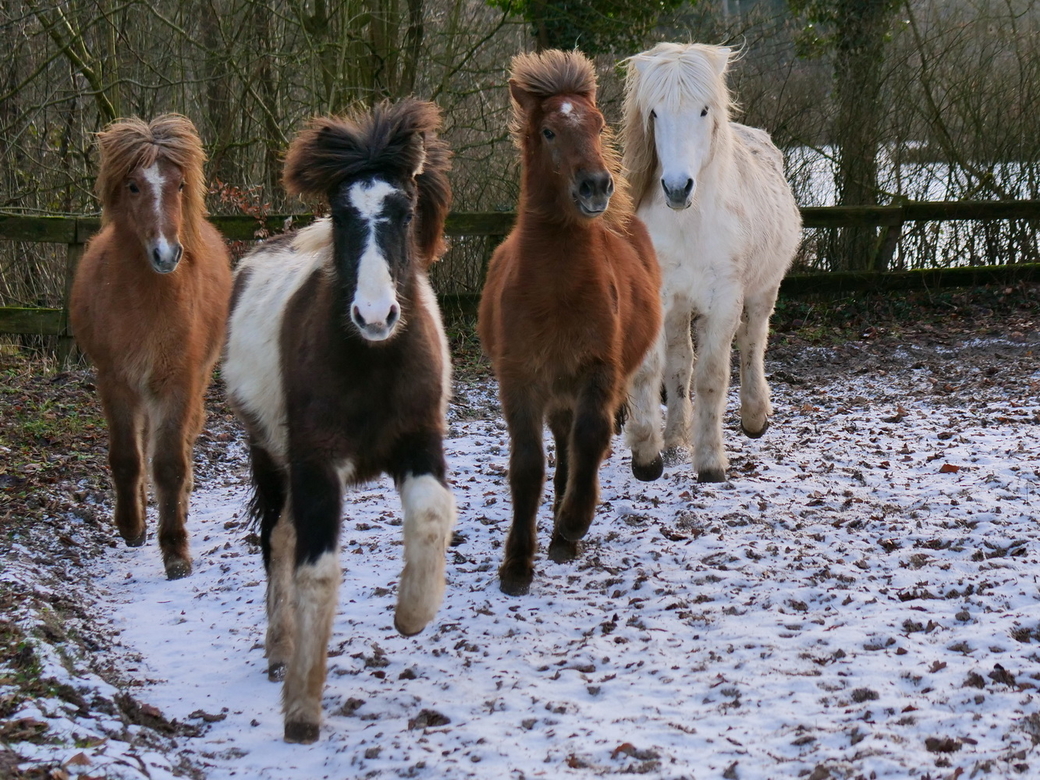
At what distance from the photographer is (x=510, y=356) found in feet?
14.9

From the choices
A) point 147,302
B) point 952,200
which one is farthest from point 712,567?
point 952,200

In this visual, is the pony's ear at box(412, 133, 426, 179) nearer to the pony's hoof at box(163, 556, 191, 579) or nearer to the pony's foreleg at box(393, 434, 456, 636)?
the pony's foreleg at box(393, 434, 456, 636)

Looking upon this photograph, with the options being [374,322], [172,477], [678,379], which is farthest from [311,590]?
[678,379]

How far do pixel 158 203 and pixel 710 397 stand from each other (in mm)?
3002

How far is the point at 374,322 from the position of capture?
3170mm

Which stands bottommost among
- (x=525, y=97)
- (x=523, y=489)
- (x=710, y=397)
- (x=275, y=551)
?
(x=275, y=551)

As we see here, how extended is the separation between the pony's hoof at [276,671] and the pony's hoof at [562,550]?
142 cm

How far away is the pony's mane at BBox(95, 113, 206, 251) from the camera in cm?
527

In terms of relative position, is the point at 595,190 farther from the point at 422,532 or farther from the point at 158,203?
the point at 158,203

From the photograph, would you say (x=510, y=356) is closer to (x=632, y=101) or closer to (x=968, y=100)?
(x=632, y=101)

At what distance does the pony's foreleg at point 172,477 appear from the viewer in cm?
507

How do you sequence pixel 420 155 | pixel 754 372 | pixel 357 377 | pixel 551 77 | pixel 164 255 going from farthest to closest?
pixel 754 372, pixel 164 255, pixel 551 77, pixel 420 155, pixel 357 377

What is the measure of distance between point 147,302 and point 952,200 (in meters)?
9.03

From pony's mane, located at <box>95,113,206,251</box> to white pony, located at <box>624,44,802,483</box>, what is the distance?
2.30 metres
